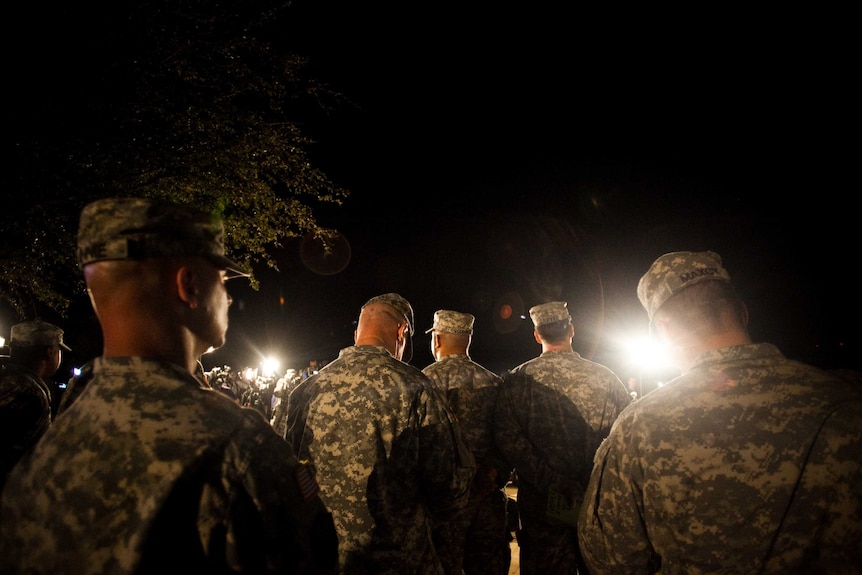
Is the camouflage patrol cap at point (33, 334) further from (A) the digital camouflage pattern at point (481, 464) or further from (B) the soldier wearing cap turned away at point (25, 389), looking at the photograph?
(A) the digital camouflage pattern at point (481, 464)

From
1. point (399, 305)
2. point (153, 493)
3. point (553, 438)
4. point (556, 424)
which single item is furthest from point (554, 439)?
point (153, 493)

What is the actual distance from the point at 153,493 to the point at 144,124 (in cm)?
847

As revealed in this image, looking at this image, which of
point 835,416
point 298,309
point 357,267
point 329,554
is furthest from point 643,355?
point 298,309

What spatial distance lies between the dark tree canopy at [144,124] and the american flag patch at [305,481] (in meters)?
7.88

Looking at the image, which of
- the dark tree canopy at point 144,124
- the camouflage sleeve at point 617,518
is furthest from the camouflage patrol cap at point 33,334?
the camouflage sleeve at point 617,518

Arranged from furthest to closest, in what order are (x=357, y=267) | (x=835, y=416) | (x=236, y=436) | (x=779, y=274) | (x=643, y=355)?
(x=357, y=267)
(x=779, y=274)
(x=643, y=355)
(x=835, y=416)
(x=236, y=436)

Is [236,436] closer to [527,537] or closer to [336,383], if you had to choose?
[336,383]

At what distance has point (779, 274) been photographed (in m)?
33.4

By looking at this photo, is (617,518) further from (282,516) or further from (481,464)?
(481,464)

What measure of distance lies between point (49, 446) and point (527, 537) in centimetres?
436

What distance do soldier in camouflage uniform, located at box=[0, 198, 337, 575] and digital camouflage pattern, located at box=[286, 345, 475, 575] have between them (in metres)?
1.55

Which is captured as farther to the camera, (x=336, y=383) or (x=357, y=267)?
(x=357, y=267)

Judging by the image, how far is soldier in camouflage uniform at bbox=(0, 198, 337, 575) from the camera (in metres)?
1.35

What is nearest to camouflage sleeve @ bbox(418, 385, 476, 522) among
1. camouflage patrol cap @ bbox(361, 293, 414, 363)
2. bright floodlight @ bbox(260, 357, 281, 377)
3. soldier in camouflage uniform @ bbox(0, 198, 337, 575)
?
camouflage patrol cap @ bbox(361, 293, 414, 363)
